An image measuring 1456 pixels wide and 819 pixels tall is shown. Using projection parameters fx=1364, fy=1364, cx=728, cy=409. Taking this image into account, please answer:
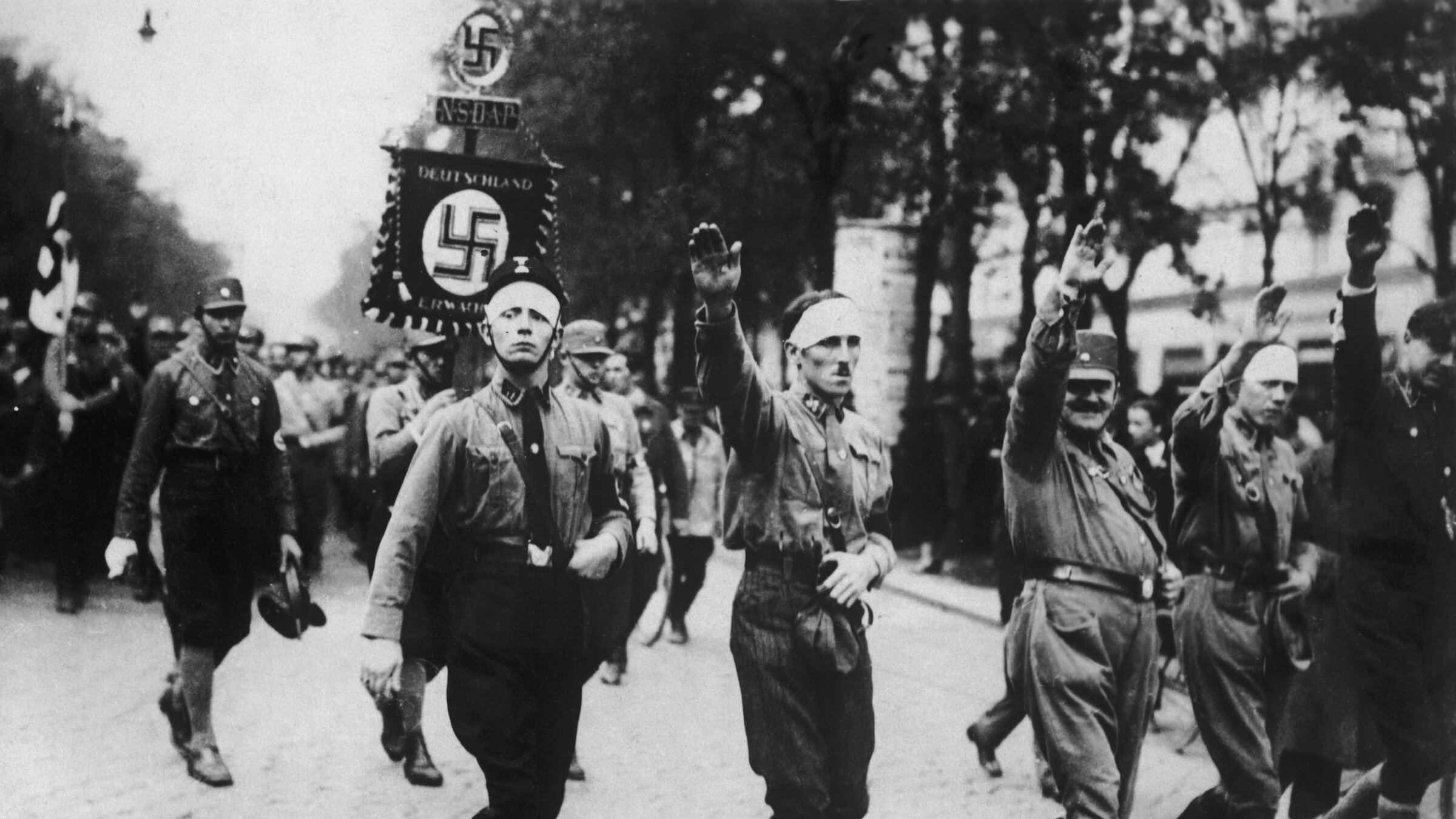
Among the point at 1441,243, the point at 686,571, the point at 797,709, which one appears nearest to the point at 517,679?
the point at 797,709

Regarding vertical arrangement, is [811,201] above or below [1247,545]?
above

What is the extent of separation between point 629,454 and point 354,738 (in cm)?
199

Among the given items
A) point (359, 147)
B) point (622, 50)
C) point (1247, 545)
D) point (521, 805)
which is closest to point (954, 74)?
point (622, 50)

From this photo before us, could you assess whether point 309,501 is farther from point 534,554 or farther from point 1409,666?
point 1409,666

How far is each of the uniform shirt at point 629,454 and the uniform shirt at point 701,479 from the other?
2.51 meters

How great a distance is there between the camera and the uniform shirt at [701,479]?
977 cm

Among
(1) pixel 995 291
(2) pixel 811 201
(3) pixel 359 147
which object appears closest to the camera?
(3) pixel 359 147

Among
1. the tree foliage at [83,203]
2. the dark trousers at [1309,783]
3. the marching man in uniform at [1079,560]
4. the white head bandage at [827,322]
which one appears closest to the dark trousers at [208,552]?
the tree foliage at [83,203]

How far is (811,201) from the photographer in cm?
1289

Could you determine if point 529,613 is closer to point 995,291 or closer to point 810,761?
point 810,761

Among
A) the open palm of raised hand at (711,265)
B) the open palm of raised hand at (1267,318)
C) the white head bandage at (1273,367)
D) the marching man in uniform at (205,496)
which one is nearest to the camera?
the open palm of raised hand at (711,265)

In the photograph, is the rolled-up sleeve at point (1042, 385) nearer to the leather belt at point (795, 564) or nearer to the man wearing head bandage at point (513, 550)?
the leather belt at point (795, 564)

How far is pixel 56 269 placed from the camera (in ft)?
25.4

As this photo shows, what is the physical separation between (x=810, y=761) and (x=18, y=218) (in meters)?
7.04
